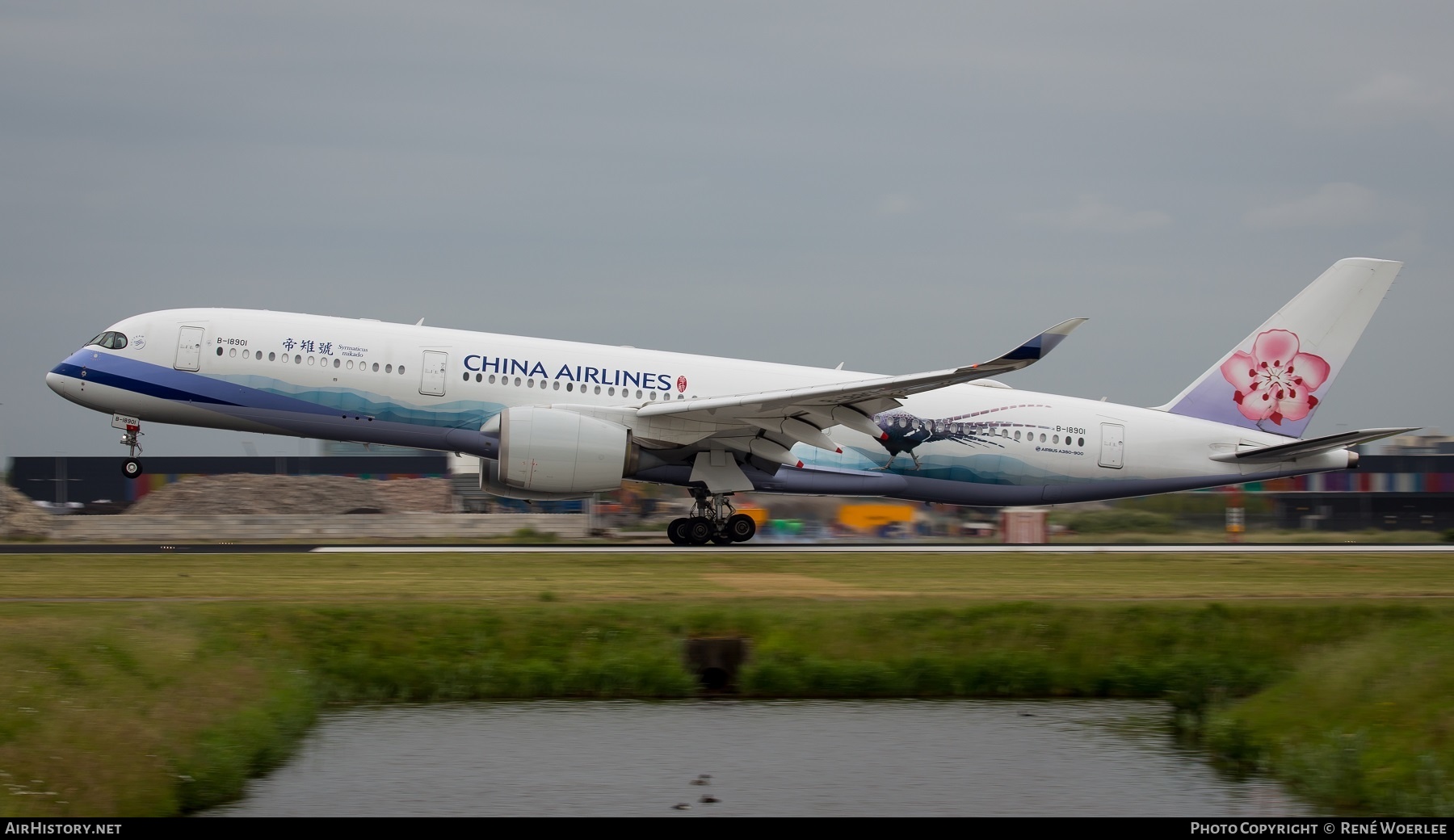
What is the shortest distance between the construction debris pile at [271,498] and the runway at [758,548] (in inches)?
509

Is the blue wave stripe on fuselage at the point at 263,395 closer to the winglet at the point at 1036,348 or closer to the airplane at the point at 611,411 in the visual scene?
the airplane at the point at 611,411

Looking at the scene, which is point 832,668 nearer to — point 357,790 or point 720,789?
point 720,789

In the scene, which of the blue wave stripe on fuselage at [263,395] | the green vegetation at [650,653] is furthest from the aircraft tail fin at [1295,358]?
the blue wave stripe on fuselage at [263,395]

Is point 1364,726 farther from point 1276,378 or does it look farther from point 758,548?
point 1276,378

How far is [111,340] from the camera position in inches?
1052

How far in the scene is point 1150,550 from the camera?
2831 centimetres

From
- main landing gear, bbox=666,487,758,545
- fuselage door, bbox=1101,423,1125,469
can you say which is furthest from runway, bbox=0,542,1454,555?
fuselage door, bbox=1101,423,1125,469

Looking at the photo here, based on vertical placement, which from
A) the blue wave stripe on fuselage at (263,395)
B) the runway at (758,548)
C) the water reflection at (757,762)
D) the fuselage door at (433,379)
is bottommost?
the water reflection at (757,762)

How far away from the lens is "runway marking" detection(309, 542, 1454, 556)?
84.2 feet

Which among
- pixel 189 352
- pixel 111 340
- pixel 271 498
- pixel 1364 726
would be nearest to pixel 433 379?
pixel 189 352

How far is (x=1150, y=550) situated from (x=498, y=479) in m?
13.1

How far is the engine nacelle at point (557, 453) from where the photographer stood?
982 inches
